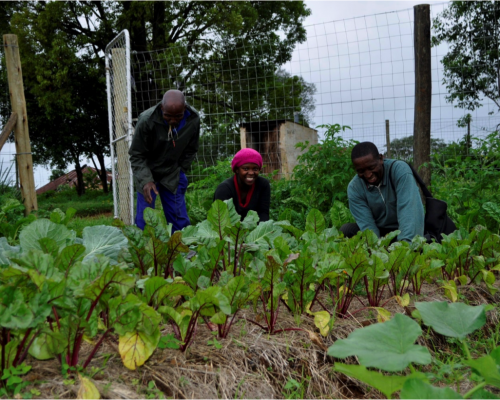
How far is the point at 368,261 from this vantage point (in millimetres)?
1958

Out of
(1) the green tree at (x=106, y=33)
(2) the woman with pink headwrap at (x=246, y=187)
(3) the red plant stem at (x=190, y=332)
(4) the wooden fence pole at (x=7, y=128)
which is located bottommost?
(3) the red plant stem at (x=190, y=332)

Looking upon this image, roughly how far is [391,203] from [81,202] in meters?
16.2

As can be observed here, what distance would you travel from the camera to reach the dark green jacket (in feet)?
14.1

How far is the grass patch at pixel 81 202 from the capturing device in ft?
45.3

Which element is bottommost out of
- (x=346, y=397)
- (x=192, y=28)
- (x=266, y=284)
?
(x=346, y=397)

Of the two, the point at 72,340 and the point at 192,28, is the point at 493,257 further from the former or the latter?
the point at 192,28

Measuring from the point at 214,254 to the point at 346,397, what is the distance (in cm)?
74

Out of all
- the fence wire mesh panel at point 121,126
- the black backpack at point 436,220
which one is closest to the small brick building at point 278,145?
the fence wire mesh panel at point 121,126

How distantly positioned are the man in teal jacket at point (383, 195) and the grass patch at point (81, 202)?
34.1 feet

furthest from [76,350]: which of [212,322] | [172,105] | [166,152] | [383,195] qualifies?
[166,152]

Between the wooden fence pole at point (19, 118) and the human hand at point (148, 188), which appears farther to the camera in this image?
the wooden fence pole at point (19, 118)

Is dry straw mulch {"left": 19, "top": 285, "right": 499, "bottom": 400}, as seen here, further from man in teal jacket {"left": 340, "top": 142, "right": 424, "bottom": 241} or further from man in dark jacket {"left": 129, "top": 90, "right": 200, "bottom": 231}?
man in dark jacket {"left": 129, "top": 90, "right": 200, "bottom": 231}

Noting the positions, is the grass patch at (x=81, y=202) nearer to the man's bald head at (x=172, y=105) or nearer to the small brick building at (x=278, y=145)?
the small brick building at (x=278, y=145)

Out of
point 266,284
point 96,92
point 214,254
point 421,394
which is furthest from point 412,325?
point 96,92
